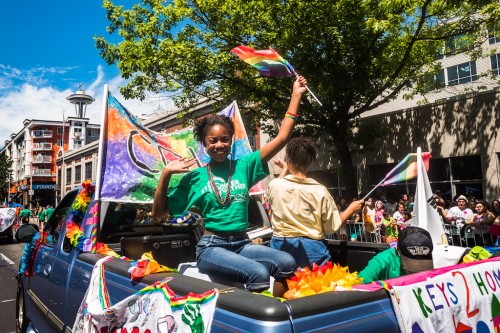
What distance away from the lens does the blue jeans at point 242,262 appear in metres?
2.30

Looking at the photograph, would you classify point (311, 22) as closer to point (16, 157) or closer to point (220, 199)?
point (220, 199)

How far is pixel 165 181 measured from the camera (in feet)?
8.54

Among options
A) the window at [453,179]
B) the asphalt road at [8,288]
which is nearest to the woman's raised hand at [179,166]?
the asphalt road at [8,288]

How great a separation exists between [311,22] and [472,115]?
676cm

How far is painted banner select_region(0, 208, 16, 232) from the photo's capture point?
678 inches

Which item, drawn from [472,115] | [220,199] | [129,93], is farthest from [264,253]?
[472,115]

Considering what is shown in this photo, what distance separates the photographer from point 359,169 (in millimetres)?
17094

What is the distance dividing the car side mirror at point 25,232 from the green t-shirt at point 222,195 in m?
2.69

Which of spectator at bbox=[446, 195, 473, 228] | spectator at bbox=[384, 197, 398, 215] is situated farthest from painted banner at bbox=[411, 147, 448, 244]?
spectator at bbox=[384, 197, 398, 215]

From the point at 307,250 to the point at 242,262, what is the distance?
37.3 inches

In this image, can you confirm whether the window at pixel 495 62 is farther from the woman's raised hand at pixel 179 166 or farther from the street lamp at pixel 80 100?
the street lamp at pixel 80 100

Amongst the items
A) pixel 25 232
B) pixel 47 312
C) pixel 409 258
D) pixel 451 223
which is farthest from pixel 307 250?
pixel 451 223

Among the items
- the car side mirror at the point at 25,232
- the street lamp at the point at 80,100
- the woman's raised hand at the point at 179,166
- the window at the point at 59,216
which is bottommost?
the car side mirror at the point at 25,232

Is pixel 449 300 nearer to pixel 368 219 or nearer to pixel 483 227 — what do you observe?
pixel 483 227
